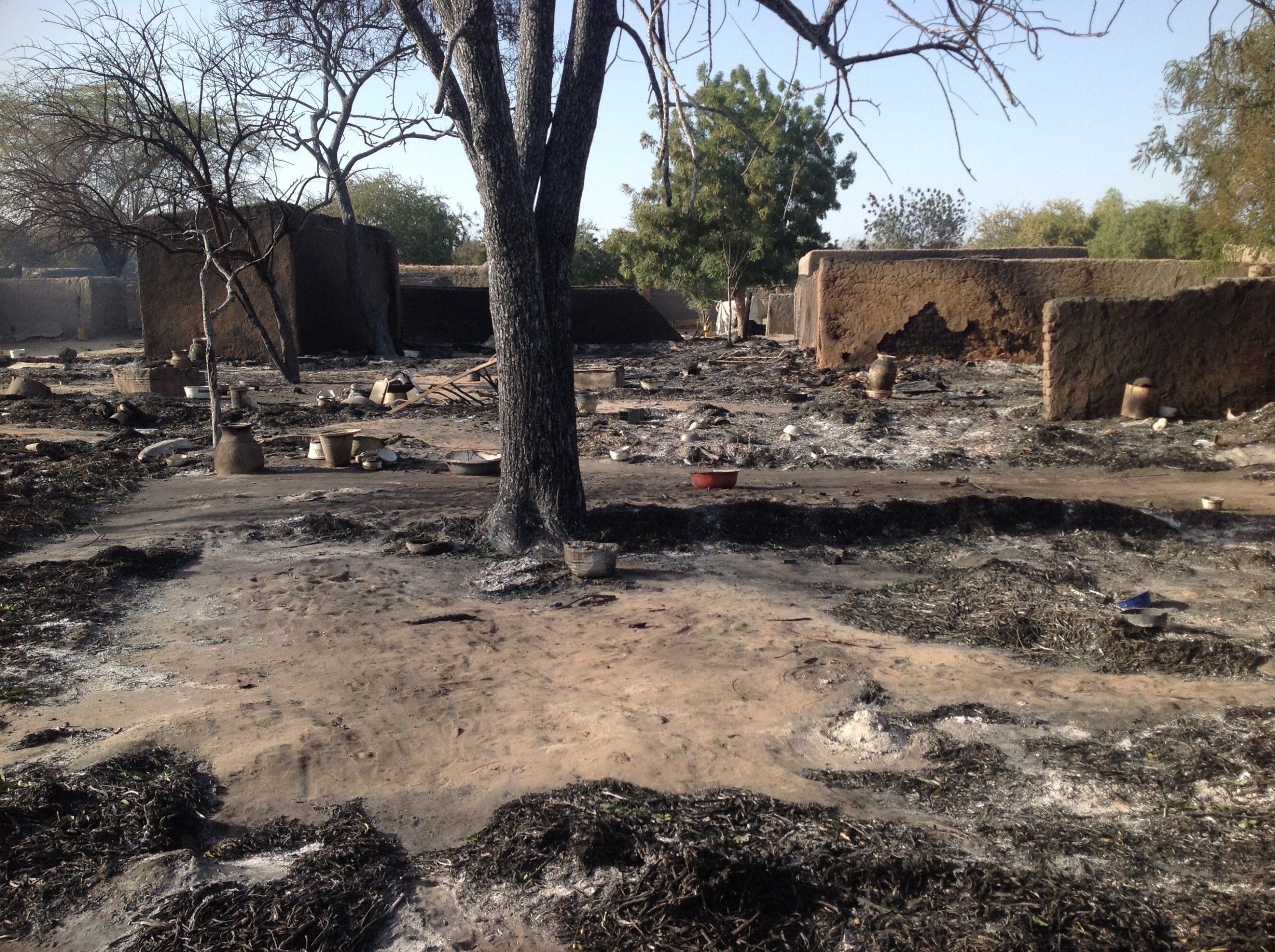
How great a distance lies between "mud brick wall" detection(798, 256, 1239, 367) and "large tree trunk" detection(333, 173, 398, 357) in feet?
31.0

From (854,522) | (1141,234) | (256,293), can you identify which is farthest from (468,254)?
(854,522)

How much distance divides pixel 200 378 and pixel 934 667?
1283 centimetres

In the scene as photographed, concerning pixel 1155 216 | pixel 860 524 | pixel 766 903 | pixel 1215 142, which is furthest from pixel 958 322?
pixel 1155 216

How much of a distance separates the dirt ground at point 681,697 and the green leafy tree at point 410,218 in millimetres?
29629

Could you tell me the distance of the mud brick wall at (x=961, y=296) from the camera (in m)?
13.4

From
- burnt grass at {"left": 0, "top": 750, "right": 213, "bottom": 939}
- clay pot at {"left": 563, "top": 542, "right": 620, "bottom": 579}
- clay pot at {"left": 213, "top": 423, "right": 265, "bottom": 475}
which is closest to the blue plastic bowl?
clay pot at {"left": 563, "top": 542, "right": 620, "bottom": 579}

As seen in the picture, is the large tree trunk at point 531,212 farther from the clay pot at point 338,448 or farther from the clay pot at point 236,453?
the clay pot at point 236,453

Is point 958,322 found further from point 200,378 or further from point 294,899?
point 294,899

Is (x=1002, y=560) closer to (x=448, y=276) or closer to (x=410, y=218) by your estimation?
(x=448, y=276)

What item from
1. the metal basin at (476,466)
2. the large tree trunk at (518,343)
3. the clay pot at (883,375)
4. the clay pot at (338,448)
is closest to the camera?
the large tree trunk at (518,343)

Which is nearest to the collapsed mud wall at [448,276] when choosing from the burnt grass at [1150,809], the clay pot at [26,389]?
the clay pot at [26,389]

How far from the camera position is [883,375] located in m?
12.5

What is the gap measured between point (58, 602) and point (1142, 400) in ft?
31.8

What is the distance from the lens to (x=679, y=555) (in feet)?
21.9
